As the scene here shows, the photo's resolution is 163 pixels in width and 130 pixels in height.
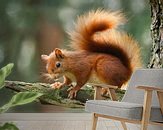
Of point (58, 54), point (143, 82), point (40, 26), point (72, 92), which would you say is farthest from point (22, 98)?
point (40, 26)

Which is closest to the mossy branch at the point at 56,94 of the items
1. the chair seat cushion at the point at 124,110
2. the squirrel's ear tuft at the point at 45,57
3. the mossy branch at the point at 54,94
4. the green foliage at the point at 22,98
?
the mossy branch at the point at 54,94

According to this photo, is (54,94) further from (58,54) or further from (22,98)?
(22,98)

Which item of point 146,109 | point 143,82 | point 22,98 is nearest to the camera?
point 22,98

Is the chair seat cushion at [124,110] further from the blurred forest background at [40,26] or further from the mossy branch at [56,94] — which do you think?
the blurred forest background at [40,26]

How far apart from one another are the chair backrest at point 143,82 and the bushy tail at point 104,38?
3.59 feet

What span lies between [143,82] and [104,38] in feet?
4.31

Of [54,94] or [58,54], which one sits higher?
[58,54]

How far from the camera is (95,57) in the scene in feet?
14.6

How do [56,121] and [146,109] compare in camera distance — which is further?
[56,121]

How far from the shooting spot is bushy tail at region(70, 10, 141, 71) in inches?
172

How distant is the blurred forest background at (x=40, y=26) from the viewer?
446 centimetres

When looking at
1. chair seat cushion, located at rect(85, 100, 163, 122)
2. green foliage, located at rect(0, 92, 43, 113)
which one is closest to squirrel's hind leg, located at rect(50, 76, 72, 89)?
chair seat cushion, located at rect(85, 100, 163, 122)

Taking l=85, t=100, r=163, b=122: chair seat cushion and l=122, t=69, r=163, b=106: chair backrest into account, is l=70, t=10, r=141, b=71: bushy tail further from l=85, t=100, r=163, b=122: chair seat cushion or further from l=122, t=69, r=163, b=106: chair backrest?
l=85, t=100, r=163, b=122: chair seat cushion

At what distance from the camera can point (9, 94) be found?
14.4 feet
